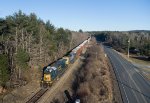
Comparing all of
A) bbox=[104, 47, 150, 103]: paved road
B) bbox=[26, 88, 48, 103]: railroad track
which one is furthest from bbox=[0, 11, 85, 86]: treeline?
bbox=[104, 47, 150, 103]: paved road

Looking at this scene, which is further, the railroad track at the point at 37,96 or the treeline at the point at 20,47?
the treeline at the point at 20,47

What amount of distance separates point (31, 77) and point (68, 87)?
346 inches

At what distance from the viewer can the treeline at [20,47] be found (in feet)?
143

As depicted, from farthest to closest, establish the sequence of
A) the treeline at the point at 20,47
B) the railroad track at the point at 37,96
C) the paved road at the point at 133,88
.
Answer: the treeline at the point at 20,47 < the paved road at the point at 133,88 < the railroad track at the point at 37,96

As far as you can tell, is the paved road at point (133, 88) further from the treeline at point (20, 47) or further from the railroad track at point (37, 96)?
the treeline at point (20, 47)

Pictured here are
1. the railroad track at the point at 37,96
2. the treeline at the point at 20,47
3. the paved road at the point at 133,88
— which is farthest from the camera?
the treeline at the point at 20,47

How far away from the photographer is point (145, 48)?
116438 mm

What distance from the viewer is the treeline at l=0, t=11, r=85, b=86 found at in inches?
1715

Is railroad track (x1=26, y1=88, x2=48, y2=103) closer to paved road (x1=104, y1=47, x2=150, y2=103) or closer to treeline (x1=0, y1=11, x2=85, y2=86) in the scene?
treeline (x1=0, y1=11, x2=85, y2=86)

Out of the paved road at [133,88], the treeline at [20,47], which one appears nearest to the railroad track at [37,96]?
the treeline at [20,47]

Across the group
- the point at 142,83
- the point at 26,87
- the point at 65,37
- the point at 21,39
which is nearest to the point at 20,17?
the point at 21,39

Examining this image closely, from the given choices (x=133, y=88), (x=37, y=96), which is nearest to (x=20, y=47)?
(x=37, y=96)

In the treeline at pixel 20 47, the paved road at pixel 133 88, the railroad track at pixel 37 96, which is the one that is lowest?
→ the paved road at pixel 133 88

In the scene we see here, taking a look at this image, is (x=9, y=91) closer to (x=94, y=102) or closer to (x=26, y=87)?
(x=26, y=87)
